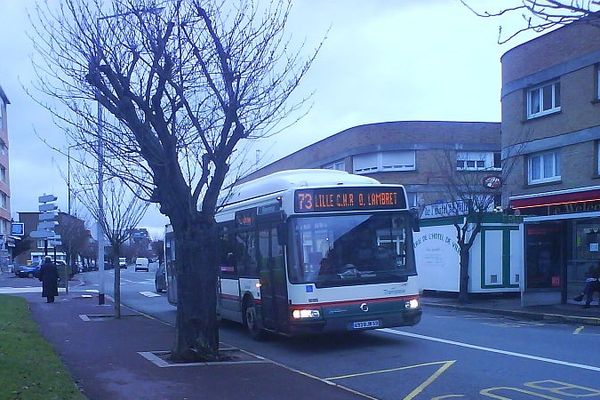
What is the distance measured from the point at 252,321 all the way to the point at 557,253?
38.3ft

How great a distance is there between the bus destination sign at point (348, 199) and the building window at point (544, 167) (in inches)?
532

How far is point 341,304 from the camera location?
41.0ft

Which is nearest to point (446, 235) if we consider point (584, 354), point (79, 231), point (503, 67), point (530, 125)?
point (530, 125)

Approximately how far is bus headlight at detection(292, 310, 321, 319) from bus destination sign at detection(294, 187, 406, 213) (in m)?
1.75

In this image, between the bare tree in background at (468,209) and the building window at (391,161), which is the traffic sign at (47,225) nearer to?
the bare tree in background at (468,209)

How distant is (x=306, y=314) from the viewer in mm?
12305

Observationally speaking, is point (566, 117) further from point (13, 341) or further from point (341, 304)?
point (13, 341)

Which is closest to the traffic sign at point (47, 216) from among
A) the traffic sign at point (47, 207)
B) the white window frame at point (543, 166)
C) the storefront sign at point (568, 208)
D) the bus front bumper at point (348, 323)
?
the traffic sign at point (47, 207)

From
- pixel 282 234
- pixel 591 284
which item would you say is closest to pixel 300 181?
pixel 282 234

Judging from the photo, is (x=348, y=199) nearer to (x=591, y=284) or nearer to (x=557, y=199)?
(x=591, y=284)

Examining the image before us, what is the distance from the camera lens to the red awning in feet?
70.2

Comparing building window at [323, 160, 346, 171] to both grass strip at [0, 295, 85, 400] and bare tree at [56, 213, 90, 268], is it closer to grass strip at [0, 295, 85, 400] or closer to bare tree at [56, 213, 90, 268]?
bare tree at [56, 213, 90, 268]

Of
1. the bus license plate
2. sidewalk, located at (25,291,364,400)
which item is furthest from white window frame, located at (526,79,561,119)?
sidewalk, located at (25,291,364,400)

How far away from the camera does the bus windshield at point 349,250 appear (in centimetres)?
1259
